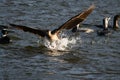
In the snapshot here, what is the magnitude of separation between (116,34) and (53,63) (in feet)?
17.2

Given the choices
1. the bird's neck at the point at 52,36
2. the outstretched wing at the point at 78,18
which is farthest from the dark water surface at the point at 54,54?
the outstretched wing at the point at 78,18

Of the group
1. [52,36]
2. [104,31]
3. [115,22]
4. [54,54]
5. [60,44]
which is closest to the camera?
[54,54]

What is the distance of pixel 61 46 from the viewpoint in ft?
59.6

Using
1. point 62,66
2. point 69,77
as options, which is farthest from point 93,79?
point 62,66

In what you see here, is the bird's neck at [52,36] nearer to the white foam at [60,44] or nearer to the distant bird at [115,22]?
the white foam at [60,44]

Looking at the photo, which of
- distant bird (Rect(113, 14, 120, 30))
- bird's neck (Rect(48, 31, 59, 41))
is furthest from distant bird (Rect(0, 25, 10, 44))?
distant bird (Rect(113, 14, 120, 30))

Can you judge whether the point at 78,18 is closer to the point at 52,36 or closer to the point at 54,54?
the point at 54,54

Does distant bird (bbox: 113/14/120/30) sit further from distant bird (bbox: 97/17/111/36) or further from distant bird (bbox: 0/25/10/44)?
distant bird (bbox: 0/25/10/44)

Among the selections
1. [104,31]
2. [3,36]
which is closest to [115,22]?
[104,31]

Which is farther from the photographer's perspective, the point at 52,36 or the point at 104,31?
the point at 104,31

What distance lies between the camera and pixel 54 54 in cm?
1700

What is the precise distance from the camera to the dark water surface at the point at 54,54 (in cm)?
1431

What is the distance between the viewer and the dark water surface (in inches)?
563

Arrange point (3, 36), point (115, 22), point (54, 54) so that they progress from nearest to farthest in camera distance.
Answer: point (54, 54) < point (3, 36) < point (115, 22)
